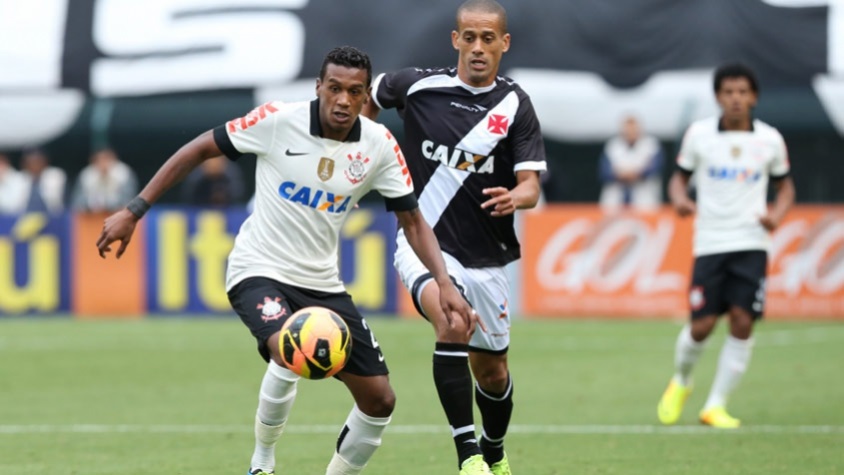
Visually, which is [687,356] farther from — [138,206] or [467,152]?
[138,206]

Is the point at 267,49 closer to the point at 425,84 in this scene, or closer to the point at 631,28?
the point at 631,28

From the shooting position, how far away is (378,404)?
8.06 m

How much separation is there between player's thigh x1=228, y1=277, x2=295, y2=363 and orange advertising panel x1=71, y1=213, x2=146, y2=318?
43.6 feet

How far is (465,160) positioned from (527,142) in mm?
372

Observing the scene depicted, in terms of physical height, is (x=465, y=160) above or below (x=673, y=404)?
above

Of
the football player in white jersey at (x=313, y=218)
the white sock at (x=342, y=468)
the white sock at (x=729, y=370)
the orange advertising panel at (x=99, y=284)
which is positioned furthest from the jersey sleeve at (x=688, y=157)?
the orange advertising panel at (x=99, y=284)

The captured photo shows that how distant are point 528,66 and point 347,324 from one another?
628 inches

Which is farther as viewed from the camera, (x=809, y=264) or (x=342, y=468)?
(x=809, y=264)

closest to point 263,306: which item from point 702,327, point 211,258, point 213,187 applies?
point 702,327

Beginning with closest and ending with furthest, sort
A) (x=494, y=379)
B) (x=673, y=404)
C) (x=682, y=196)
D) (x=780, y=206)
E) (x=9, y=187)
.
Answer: (x=494, y=379) < (x=673, y=404) < (x=780, y=206) < (x=682, y=196) < (x=9, y=187)

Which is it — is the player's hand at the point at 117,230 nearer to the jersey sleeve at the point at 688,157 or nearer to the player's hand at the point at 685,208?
the player's hand at the point at 685,208

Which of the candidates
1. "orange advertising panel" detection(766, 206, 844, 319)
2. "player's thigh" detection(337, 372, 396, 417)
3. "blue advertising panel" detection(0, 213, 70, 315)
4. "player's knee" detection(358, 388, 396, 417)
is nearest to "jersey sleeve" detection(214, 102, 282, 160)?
"player's thigh" detection(337, 372, 396, 417)

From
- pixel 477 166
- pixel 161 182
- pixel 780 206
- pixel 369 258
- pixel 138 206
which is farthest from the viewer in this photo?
pixel 369 258

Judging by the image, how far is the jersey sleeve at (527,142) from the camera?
868cm
